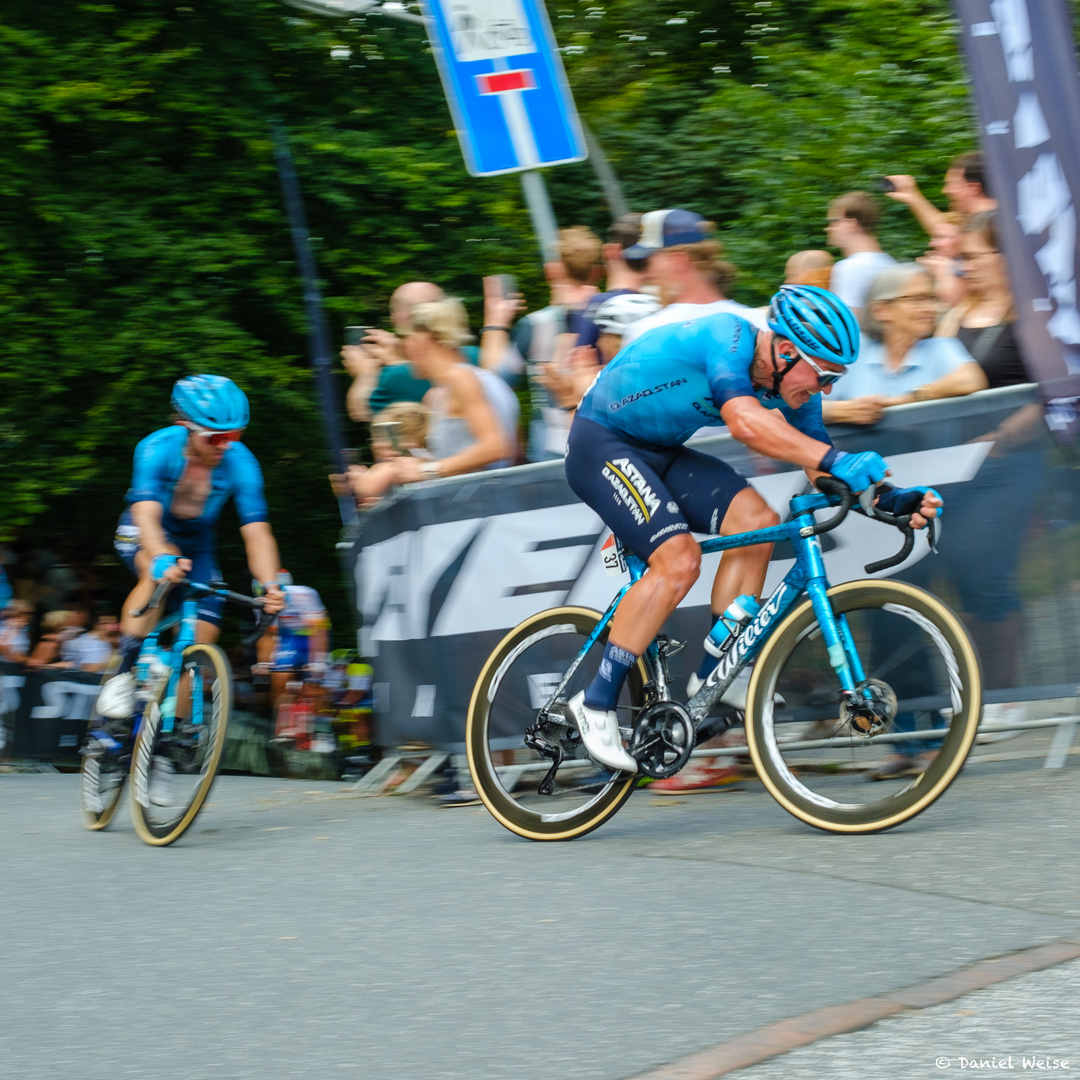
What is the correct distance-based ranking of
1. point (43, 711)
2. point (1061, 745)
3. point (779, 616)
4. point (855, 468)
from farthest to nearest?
1. point (43, 711)
2. point (1061, 745)
3. point (779, 616)
4. point (855, 468)

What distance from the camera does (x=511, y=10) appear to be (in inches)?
295

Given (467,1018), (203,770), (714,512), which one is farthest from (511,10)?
(467,1018)

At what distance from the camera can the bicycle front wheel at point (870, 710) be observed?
202 inches

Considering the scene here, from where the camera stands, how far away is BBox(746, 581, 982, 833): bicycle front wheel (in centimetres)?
514

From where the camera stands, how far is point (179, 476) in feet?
22.1

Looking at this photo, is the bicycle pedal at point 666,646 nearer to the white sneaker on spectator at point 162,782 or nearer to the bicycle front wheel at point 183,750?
the bicycle front wheel at point 183,750

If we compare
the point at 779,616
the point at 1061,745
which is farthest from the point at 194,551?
the point at 1061,745

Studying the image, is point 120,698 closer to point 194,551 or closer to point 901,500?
point 194,551

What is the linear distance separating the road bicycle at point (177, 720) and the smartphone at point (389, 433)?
143cm

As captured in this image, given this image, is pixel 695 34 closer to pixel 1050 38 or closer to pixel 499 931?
pixel 1050 38

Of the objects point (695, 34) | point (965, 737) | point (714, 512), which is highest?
point (695, 34)

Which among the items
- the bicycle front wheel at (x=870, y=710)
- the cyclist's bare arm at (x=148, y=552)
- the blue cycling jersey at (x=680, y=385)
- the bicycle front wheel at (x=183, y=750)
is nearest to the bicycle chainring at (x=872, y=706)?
the bicycle front wheel at (x=870, y=710)

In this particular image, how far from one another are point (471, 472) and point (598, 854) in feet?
7.11

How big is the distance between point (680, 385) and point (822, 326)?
21.4 inches
